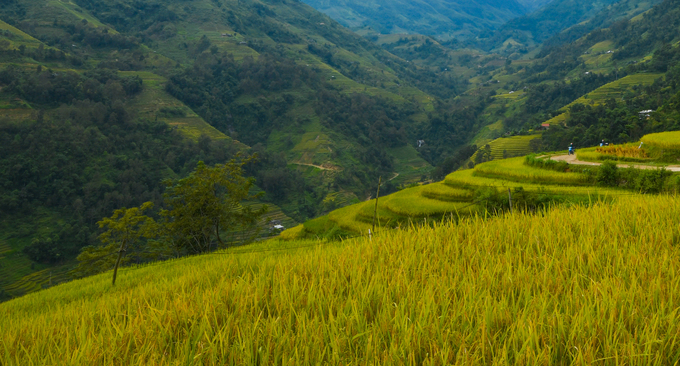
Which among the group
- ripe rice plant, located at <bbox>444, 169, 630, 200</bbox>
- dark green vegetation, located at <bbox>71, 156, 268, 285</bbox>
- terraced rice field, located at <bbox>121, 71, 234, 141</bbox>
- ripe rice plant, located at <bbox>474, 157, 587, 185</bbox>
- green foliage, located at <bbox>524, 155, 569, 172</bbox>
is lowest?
dark green vegetation, located at <bbox>71, 156, 268, 285</bbox>

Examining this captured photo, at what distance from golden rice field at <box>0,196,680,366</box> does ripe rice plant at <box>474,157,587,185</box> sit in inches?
548

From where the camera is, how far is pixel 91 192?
5153 cm

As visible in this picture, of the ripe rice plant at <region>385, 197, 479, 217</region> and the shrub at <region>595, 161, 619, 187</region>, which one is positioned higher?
the shrub at <region>595, 161, 619, 187</region>

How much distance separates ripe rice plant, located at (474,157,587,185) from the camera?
14.9m

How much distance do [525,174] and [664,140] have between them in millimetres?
5455

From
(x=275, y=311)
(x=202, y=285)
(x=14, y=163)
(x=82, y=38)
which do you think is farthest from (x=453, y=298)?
(x=82, y=38)

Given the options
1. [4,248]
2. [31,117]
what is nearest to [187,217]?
[4,248]

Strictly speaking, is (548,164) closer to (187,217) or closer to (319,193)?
(187,217)

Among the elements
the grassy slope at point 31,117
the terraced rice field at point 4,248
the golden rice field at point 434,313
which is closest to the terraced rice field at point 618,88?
the grassy slope at point 31,117

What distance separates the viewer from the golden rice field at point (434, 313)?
137 centimetres

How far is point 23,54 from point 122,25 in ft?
195

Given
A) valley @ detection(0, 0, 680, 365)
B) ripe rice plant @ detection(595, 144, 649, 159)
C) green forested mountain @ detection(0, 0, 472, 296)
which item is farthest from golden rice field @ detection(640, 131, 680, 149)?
green forested mountain @ detection(0, 0, 472, 296)

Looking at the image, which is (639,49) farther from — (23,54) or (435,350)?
(23,54)

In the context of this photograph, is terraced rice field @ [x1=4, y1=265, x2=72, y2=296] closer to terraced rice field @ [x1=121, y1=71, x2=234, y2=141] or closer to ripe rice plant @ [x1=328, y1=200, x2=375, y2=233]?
ripe rice plant @ [x1=328, y1=200, x2=375, y2=233]
